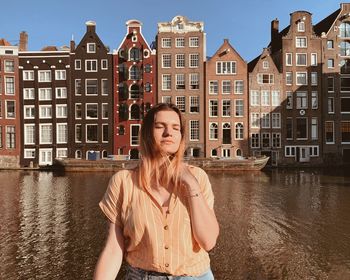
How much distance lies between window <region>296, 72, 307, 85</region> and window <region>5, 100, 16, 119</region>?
1593 inches

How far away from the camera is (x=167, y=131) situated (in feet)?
8.86

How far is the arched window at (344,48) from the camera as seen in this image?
55.1 metres

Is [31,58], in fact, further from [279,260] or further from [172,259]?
[172,259]

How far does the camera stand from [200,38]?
5366 cm

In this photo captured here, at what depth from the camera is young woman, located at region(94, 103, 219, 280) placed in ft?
8.29

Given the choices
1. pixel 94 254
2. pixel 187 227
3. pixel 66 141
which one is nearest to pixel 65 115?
pixel 66 141

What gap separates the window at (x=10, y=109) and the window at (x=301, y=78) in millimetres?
40451

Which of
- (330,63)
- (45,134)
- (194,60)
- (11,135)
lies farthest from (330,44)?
(11,135)

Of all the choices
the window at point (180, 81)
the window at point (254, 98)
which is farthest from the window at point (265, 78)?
the window at point (180, 81)

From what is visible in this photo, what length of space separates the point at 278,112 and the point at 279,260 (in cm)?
4489

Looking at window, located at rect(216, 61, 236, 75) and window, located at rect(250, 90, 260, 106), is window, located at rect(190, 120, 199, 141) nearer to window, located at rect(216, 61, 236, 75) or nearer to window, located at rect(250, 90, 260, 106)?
window, located at rect(216, 61, 236, 75)

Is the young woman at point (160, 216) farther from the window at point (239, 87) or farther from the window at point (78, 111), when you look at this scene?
the window at point (78, 111)

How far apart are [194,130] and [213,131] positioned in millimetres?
2685

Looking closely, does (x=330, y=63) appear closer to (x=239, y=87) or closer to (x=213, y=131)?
(x=239, y=87)
